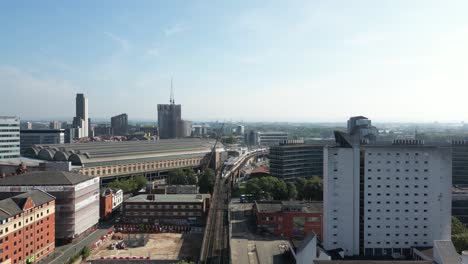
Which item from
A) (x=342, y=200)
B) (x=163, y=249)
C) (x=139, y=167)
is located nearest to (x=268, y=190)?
(x=342, y=200)

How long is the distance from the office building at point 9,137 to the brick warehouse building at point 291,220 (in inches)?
3064

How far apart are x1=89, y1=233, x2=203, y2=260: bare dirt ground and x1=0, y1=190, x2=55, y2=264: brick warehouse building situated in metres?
5.58

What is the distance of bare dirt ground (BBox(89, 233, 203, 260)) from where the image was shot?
49.5 m

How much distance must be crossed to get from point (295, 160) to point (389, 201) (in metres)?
44.7

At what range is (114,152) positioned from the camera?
99.2m

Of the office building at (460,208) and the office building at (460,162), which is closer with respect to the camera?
the office building at (460,208)

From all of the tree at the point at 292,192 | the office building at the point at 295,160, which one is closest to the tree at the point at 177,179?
the office building at the point at 295,160

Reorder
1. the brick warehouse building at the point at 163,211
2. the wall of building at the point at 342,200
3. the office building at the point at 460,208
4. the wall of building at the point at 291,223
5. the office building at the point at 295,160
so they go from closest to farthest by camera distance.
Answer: the wall of building at the point at 342,200 → the wall of building at the point at 291,223 → the office building at the point at 460,208 → the brick warehouse building at the point at 163,211 → the office building at the point at 295,160

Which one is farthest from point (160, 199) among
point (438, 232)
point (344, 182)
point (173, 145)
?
point (173, 145)

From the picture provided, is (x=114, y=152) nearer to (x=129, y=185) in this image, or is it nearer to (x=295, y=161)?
(x=129, y=185)

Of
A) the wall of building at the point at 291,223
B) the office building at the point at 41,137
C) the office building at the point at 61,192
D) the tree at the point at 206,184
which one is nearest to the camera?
the office building at the point at 61,192

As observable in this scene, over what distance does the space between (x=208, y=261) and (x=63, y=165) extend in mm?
35618

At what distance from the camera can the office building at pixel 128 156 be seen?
91688mm

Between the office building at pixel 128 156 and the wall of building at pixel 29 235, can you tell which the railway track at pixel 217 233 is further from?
the office building at pixel 128 156
